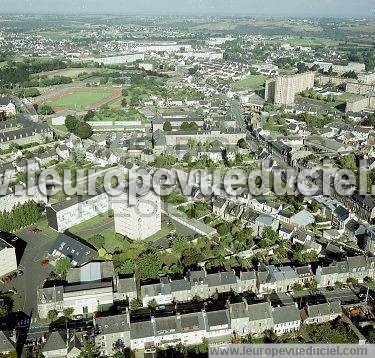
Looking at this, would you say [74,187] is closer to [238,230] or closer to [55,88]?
[238,230]

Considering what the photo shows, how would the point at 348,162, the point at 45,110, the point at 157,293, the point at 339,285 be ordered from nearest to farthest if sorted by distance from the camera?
the point at 157,293 < the point at 339,285 < the point at 348,162 < the point at 45,110

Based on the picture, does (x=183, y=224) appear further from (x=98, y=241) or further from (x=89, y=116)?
(x=89, y=116)

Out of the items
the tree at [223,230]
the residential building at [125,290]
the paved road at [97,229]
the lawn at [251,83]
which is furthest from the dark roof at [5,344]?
the lawn at [251,83]

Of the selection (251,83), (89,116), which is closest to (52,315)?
(89,116)

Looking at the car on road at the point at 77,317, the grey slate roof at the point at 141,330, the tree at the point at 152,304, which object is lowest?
the car on road at the point at 77,317

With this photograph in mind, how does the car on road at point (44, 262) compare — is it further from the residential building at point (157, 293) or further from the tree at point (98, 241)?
the residential building at point (157, 293)

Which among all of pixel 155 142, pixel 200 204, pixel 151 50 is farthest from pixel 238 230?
pixel 151 50

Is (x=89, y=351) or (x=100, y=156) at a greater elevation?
(x=100, y=156)
